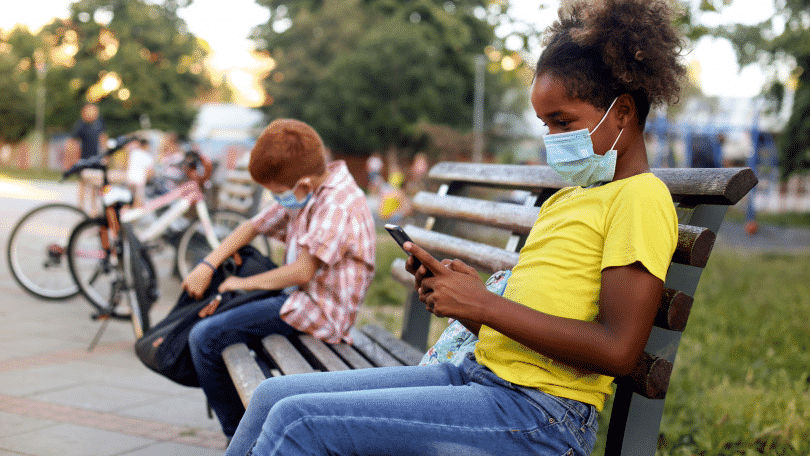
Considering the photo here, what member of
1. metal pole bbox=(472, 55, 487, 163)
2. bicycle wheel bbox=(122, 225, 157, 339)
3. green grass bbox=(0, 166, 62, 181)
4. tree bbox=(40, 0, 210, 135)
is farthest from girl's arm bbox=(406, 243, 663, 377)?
tree bbox=(40, 0, 210, 135)

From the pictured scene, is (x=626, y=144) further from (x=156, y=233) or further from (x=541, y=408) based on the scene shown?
(x=156, y=233)

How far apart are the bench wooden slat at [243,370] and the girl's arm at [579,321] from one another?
871 millimetres

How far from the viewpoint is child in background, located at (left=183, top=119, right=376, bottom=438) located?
2.83 m

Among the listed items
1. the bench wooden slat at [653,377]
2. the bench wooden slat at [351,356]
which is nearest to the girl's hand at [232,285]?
the bench wooden slat at [351,356]

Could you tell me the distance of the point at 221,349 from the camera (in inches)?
111

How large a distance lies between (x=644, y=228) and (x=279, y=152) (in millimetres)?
1755

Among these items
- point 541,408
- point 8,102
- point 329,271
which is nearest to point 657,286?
point 541,408

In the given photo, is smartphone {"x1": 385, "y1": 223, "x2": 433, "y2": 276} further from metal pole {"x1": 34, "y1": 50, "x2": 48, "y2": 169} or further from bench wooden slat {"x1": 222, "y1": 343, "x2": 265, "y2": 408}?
metal pole {"x1": 34, "y1": 50, "x2": 48, "y2": 169}

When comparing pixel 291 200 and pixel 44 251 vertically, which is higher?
pixel 291 200

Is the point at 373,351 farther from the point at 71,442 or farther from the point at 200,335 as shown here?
the point at 71,442

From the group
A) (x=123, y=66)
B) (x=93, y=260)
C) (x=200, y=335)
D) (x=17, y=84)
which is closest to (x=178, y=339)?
(x=200, y=335)

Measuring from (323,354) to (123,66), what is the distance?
47165mm

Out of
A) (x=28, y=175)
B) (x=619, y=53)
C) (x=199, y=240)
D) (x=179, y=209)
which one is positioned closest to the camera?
(x=619, y=53)

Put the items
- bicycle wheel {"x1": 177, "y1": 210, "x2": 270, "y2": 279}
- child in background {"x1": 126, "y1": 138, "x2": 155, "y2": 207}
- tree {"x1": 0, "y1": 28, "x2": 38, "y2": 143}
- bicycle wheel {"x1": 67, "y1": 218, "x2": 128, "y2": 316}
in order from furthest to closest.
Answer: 1. tree {"x1": 0, "y1": 28, "x2": 38, "y2": 143}
2. child in background {"x1": 126, "y1": 138, "x2": 155, "y2": 207}
3. bicycle wheel {"x1": 177, "y1": 210, "x2": 270, "y2": 279}
4. bicycle wheel {"x1": 67, "y1": 218, "x2": 128, "y2": 316}
